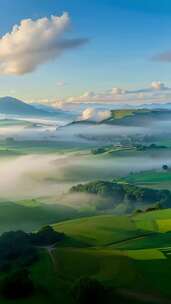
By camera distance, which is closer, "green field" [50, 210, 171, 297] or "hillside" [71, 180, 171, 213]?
"green field" [50, 210, 171, 297]

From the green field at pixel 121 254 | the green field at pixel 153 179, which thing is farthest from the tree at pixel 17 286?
the green field at pixel 153 179

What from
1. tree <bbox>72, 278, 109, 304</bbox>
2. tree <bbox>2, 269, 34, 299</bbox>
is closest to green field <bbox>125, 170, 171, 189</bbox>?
tree <bbox>2, 269, 34, 299</bbox>

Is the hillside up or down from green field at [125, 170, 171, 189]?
down

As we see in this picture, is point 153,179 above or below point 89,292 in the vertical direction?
above

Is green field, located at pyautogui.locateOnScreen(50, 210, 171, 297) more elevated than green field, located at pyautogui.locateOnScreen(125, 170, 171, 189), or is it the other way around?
green field, located at pyautogui.locateOnScreen(125, 170, 171, 189)

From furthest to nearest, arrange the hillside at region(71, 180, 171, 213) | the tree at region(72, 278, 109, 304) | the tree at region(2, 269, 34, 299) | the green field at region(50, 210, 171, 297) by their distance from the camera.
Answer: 1. the hillside at region(71, 180, 171, 213)
2. the green field at region(50, 210, 171, 297)
3. the tree at region(2, 269, 34, 299)
4. the tree at region(72, 278, 109, 304)

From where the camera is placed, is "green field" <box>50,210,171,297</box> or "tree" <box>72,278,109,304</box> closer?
"tree" <box>72,278,109,304</box>

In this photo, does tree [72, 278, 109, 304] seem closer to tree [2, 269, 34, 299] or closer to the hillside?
tree [2, 269, 34, 299]

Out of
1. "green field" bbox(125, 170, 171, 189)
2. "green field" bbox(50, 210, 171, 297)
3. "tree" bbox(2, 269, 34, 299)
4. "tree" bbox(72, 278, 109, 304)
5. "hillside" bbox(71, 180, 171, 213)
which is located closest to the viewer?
Result: "tree" bbox(72, 278, 109, 304)

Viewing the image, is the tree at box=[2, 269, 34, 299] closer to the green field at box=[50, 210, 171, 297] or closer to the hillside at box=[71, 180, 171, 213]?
the green field at box=[50, 210, 171, 297]

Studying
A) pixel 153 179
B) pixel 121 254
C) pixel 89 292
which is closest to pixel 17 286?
pixel 89 292

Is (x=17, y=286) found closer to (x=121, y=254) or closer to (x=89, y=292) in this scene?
(x=89, y=292)

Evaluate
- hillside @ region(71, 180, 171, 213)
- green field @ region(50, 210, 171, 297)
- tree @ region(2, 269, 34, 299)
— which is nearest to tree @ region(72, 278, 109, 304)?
green field @ region(50, 210, 171, 297)

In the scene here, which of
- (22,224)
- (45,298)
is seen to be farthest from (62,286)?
(22,224)
